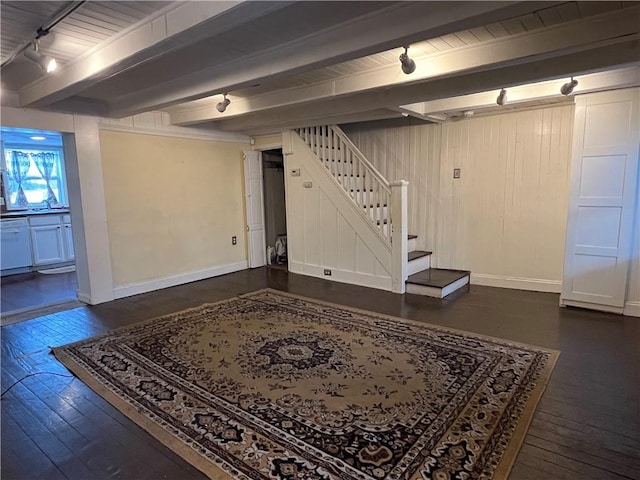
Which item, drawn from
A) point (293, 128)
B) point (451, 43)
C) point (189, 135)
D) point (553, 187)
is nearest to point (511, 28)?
point (451, 43)

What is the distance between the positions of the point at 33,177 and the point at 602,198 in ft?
29.5

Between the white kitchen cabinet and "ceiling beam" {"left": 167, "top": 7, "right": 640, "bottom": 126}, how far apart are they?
489cm

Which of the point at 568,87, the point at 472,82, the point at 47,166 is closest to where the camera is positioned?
the point at 472,82

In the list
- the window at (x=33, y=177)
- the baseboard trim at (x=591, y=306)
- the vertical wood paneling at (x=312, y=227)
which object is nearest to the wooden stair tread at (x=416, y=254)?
the vertical wood paneling at (x=312, y=227)

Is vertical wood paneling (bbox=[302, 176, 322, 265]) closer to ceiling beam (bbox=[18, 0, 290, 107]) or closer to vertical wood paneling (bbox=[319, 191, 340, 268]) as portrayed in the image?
vertical wood paneling (bbox=[319, 191, 340, 268])

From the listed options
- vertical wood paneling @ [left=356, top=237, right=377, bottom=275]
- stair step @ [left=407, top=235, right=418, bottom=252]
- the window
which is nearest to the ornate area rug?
vertical wood paneling @ [left=356, top=237, right=377, bottom=275]

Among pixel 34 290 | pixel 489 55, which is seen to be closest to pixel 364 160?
pixel 489 55

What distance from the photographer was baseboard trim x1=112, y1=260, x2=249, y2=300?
4992 millimetres

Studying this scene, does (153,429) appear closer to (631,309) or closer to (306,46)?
(306,46)

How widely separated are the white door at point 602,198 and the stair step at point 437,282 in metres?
1.28

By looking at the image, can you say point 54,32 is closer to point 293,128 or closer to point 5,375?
point 5,375

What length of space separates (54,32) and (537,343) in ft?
14.2

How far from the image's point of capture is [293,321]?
3.99 meters

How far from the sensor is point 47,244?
6.70 meters
